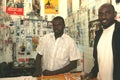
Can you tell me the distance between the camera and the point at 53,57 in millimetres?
2289

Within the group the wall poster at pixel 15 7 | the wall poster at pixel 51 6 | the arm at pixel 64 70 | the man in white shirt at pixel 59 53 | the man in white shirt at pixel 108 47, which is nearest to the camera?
the man in white shirt at pixel 108 47

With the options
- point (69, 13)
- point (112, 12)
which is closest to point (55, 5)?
point (69, 13)

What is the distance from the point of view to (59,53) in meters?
2.28

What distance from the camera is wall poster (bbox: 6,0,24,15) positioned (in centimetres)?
339

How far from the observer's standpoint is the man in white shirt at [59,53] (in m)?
2.24

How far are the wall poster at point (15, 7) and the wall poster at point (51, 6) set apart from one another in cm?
41

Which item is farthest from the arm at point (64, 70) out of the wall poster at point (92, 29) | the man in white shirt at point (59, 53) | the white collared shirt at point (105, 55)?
the white collared shirt at point (105, 55)

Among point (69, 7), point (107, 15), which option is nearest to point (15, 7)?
point (69, 7)

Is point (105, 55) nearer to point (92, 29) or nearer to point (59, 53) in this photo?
point (59, 53)

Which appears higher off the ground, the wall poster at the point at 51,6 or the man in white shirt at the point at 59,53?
the wall poster at the point at 51,6

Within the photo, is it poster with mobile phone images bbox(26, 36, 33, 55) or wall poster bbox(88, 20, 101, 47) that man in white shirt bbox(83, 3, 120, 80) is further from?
poster with mobile phone images bbox(26, 36, 33, 55)

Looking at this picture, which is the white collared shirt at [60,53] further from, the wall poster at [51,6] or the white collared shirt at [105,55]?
the wall poster at [51,6]

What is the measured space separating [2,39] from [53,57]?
4.39 ft

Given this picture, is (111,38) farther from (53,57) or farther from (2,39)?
(2,39)
